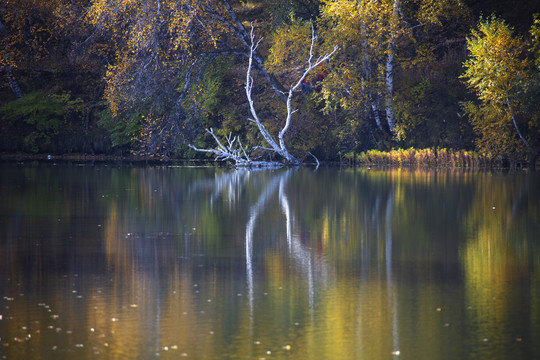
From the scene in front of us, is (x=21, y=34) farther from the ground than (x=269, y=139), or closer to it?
farther from the ground

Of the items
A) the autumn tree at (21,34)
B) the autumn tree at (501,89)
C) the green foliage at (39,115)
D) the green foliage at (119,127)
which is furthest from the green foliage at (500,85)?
the autumn tree at (21,34)

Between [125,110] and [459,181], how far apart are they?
15.0 meters

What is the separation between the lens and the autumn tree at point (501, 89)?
98.1ft

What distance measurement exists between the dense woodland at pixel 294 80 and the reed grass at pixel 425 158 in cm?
46

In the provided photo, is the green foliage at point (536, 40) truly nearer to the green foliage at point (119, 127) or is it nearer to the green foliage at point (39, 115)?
the green foliage at point (119, 127)

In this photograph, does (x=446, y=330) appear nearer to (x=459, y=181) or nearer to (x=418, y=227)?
(x=418, y=227)

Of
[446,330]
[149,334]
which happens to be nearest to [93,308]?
[149,334]

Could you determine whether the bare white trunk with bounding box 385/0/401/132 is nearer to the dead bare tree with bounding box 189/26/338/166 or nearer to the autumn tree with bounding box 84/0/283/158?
the dead bare tree with bounding box 189/26/338/166

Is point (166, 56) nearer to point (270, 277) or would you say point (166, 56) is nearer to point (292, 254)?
point (292, 254)

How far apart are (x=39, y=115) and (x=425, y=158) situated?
1738 cm

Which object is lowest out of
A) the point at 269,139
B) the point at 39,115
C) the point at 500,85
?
the point at 269,139

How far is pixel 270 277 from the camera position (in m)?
9.41

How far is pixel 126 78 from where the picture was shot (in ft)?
108

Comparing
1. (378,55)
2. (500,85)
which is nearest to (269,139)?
(378,55)
